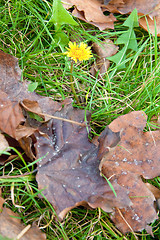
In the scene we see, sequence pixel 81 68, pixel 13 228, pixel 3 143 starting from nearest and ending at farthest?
pixel 13 228
pixel 3 143
pixel 81 68

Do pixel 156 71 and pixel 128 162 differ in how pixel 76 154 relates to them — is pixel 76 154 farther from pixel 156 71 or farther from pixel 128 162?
pixel 156 71

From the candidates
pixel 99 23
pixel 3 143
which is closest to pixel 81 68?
pixel 99 23

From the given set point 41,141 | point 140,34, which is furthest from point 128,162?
point 140,34

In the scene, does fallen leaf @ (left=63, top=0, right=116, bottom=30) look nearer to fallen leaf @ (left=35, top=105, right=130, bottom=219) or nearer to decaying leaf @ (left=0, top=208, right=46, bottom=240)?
fallen leaf @ (left=35, top=105, right=130, bottom=219)

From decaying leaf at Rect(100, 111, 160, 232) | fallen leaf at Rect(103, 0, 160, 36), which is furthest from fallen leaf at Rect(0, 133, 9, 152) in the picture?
fallen leaf at Rect(103, 0, 160, 36)

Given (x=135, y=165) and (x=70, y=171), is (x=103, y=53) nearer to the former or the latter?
(x=135, y=165)

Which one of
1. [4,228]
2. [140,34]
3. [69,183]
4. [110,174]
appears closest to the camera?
[4,228]
